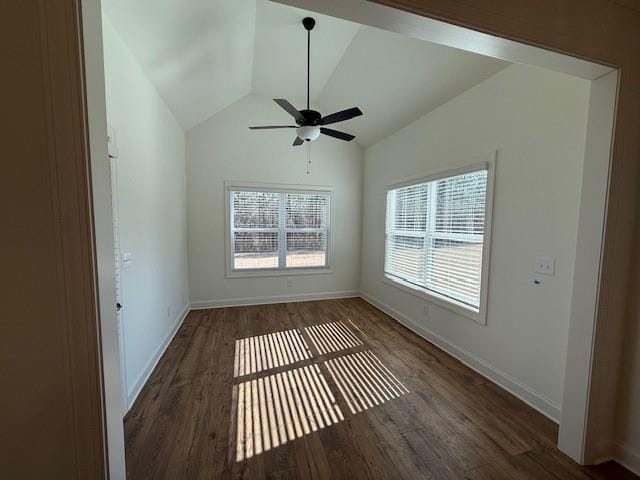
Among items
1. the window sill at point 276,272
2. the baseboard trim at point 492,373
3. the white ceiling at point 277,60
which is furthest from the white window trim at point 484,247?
the window sill at point 276,272

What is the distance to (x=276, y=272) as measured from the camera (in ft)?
15.1

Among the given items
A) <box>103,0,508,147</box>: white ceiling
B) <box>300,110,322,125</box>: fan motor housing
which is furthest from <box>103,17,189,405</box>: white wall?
<box>300,110,322,125</box>: fan motor housing

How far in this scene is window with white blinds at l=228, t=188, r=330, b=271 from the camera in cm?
440

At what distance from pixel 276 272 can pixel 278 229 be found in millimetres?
759

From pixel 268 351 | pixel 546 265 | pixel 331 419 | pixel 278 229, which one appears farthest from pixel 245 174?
pixel 546 265

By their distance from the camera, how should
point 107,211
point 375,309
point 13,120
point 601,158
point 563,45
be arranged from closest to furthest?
1. point 13,120
2. point 107,211
3. point 563,45
4. point 601,158
5. point 375,309

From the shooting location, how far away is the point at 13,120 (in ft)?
2.26

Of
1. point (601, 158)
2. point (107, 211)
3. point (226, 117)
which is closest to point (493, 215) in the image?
point (601, 158)

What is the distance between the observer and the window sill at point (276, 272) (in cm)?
440

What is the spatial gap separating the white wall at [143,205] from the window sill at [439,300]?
3018 mm

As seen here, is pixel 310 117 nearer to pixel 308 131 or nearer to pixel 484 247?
pixel 308 131

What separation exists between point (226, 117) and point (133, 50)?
6.99ft

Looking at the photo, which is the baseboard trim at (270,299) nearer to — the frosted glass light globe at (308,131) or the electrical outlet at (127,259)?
the electrical outlet at (127,259)

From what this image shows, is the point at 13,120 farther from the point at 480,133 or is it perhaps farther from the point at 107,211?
the point at 480,133
